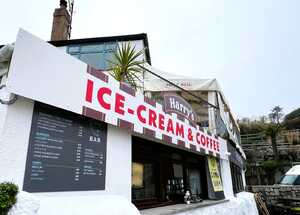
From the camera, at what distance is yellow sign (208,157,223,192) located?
7218mm

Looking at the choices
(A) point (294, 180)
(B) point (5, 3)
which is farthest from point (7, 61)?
(A) point (294, 180)

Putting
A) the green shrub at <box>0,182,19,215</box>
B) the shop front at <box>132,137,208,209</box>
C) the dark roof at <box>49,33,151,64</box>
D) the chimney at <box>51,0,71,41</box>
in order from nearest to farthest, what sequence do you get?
the green shrub at <box>0,182,19,215</box>
the shop front at <box>132,137,208,209</box>
the dark roof at <box>49,33,151,64</box>
the chimney at <box>51,0,71,41</box>

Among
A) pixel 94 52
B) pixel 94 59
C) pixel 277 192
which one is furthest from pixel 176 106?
pixel 277 192

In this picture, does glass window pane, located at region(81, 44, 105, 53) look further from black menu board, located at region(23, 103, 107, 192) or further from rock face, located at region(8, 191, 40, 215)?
rock face, located at region(8, 191, 40, 215)


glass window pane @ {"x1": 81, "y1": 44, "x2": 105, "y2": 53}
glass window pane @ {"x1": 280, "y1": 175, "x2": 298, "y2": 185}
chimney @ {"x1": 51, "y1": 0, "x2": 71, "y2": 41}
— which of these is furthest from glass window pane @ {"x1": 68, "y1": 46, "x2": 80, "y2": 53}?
glass window pane @ {"x1": 280, "y1": 175, "x2": 298, "y2": 185}

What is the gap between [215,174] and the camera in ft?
24.6

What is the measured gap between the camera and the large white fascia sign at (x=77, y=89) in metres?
2.42

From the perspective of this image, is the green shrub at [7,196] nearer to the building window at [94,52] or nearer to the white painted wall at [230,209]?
the white painted wall at [230,209]

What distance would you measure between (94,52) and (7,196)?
34.9 feet

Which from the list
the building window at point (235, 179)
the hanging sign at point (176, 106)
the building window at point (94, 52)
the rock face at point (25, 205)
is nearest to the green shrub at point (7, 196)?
the rock face at point (25, 205)

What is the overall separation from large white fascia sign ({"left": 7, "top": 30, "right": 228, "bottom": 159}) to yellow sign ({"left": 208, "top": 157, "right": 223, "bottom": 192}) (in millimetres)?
3163

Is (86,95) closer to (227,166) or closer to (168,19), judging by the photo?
(227,166)

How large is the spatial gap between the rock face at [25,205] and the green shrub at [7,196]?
0.05 metres

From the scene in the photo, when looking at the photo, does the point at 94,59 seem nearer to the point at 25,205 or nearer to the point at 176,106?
the point at 176,106
